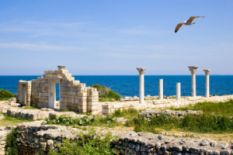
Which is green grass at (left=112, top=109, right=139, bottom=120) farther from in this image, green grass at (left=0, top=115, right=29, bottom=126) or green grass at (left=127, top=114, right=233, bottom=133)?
green grass at (left=0, top=115, right=29, bottom=126)

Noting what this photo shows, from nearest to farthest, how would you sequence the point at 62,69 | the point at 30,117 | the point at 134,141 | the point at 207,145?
the point at 207,145
the point at 134,141
the point at 30,117
the point at 62,69

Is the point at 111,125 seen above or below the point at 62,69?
below

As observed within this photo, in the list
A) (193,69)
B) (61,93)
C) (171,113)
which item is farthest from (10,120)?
(193,69)

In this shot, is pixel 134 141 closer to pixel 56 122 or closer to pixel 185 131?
pixel 185 131

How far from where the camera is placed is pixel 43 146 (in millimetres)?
12250

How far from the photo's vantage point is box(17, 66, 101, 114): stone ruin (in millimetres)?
24781

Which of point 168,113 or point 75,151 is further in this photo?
point 168,113

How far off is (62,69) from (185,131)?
541 inches

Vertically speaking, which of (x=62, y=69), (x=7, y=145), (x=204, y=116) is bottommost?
(x=7, y=145)

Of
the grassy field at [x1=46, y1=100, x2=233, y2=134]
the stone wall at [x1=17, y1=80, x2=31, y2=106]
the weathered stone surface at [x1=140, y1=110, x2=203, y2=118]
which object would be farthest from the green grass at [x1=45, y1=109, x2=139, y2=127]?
the stone wall at [x1=17, y1=80, x2=31, y2=106]

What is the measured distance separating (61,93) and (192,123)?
41.9ft

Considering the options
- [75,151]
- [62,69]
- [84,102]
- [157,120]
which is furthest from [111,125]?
[62,69]

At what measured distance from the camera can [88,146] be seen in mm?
10594

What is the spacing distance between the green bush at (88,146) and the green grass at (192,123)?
292 centimetres
